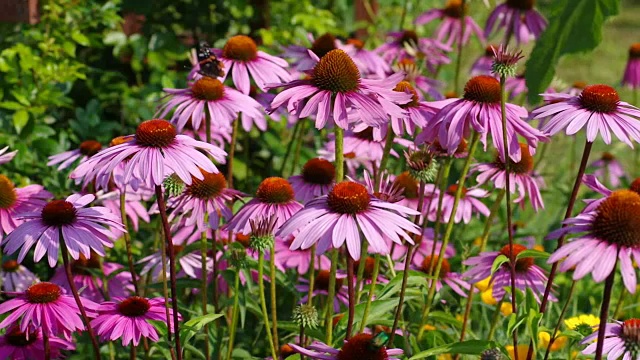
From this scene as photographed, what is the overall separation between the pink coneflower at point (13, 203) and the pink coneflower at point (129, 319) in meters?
0.33

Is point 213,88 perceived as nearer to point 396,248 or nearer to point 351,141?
point 351,141

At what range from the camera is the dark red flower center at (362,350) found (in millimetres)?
1350

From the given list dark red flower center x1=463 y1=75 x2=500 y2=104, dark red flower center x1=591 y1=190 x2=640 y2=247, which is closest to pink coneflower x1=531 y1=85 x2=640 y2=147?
dark red flower center x1=463 y1=75 x2=500 y2=104

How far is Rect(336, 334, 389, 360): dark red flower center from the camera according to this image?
1.35m

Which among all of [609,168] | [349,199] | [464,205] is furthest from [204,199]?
[609,168]

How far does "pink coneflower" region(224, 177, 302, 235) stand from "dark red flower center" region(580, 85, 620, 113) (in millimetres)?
628

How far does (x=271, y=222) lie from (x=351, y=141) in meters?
0.70

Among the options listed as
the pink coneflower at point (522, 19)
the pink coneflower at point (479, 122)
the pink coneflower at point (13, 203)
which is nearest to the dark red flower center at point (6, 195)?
the pink coneflower at point (13, 203)

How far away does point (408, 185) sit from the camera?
7.64 ft

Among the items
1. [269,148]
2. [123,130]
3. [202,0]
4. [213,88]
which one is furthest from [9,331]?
[202,0]

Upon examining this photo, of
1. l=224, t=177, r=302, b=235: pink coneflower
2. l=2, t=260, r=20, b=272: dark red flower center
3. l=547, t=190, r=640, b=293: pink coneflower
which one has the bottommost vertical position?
l=2, t=260, r=20, b=272: dark red flower center

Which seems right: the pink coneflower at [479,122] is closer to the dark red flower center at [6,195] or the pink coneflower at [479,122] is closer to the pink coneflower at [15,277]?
the dark red flower center at [6,195]

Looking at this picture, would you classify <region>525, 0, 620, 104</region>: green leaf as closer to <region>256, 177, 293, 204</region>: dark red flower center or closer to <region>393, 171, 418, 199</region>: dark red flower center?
<region>393, 171, 418, 199</region>: dark red flower center

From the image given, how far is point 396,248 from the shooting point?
2.42 m
